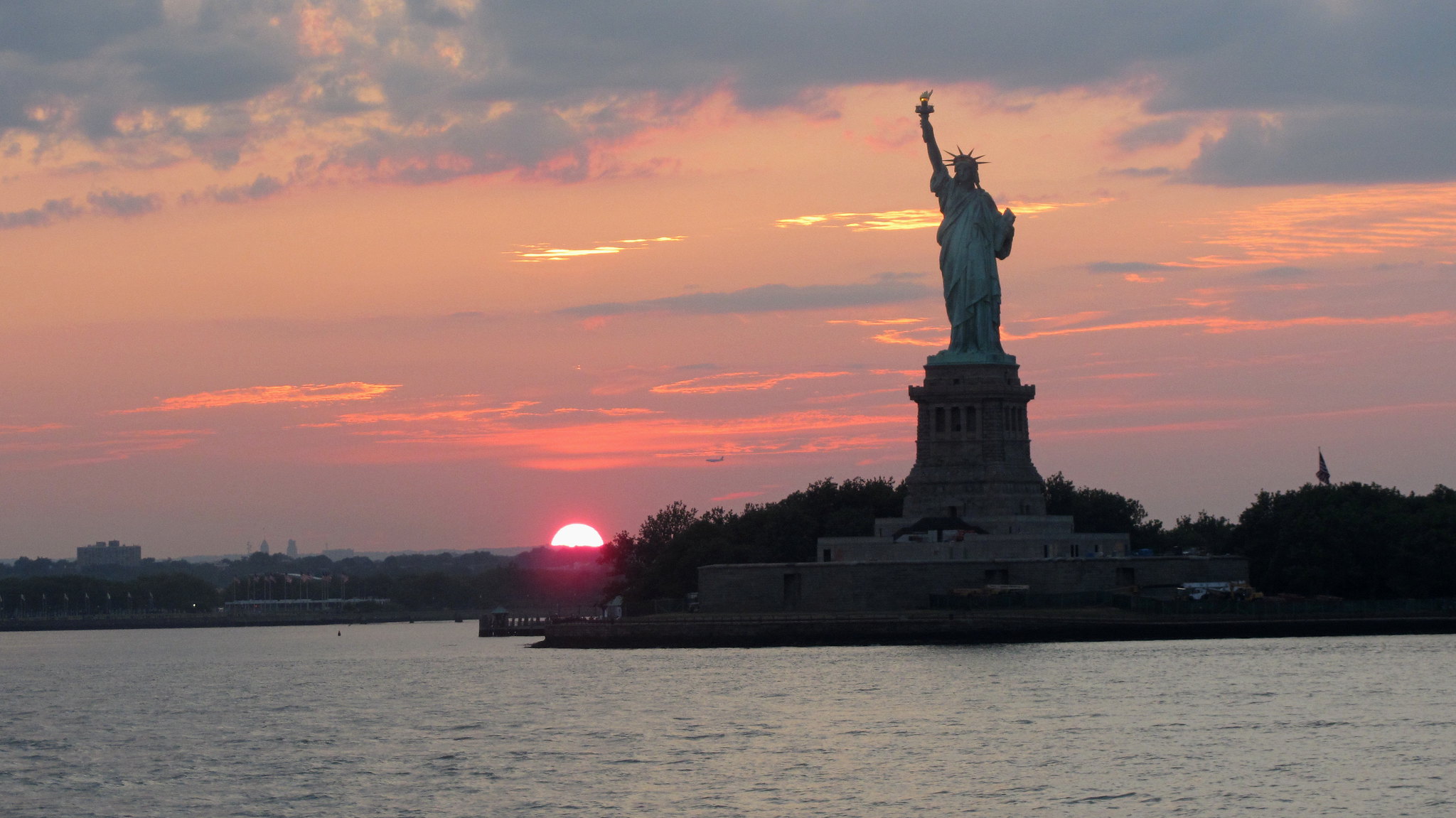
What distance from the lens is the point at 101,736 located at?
2650 inches

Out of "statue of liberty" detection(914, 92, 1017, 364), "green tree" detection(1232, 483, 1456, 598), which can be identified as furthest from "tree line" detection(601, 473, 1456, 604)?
"statue of liberty" detection(914, 92, 1017, 364)

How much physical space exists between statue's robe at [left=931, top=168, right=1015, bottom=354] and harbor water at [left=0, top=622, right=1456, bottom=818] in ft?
58.9

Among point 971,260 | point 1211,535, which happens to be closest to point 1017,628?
point 971,260

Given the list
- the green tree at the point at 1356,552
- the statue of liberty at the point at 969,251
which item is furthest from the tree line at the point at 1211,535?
the statue of liberty at the point at 969,251

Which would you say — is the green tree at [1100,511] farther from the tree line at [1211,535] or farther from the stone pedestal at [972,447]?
the stone pedestal at [972,447]

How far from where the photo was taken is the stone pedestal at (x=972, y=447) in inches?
3969

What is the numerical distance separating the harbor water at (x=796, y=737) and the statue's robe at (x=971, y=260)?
707 inches

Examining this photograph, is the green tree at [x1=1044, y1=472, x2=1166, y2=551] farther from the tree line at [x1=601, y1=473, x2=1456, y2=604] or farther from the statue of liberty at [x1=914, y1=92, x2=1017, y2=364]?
the statue of liberty at [x1=914, y1=92, x2=1017, y2=364]

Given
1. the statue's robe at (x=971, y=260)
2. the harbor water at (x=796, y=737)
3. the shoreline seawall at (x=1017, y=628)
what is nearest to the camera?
the harbor water at (x=796, y=737)

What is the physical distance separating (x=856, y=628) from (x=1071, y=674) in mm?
20703

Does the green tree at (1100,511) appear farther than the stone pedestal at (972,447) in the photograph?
Yes

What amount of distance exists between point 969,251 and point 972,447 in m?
9.87

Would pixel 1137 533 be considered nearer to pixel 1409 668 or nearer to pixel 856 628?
pixel 856 628

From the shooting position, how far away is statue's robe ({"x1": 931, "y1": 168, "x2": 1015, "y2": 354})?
10344 centimetres
